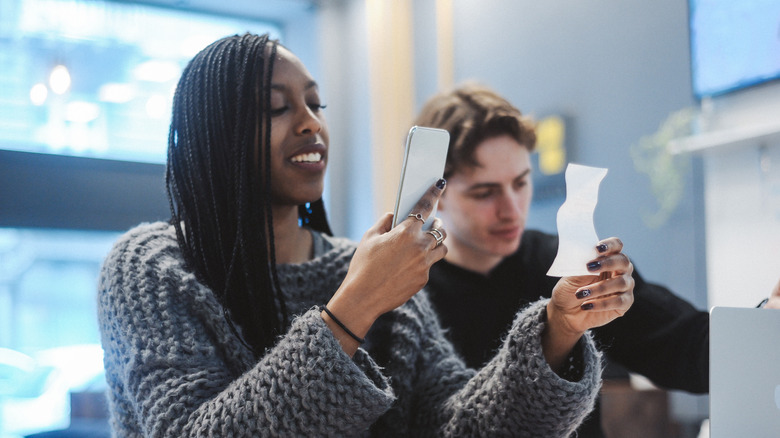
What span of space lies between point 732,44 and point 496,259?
80 centimetres

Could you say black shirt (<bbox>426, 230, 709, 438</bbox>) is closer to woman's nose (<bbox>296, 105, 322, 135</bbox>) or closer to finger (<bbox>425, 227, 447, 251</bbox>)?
finger (<bbox>425, 227, 447, 251</bbox>)

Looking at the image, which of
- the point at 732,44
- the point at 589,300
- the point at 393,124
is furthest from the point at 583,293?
the point at 393,124

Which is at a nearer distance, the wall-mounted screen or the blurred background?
the blurred background

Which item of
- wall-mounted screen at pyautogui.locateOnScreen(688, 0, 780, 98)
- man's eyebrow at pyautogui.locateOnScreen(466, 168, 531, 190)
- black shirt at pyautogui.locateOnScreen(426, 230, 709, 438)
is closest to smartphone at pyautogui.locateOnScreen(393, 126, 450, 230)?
black shirt at pyautogui.locateOnScreen(426, 230, 709, 438)

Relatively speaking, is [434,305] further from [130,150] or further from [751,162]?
[130,150]

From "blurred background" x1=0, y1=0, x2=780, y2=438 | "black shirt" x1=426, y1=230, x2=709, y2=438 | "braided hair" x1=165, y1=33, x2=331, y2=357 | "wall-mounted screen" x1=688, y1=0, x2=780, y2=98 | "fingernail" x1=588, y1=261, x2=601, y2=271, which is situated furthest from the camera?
"wall-mounted screen" x1=688, y1=0, x2=780, y2=98

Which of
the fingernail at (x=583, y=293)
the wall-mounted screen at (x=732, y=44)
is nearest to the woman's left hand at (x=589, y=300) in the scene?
the fingernail at (x=583, y=293)

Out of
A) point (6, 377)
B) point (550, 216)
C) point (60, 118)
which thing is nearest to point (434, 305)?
point (6, 377)

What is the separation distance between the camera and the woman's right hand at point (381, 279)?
0.73 m

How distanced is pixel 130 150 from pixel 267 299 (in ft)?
5.30

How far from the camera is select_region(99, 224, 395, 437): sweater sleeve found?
27.5 inches

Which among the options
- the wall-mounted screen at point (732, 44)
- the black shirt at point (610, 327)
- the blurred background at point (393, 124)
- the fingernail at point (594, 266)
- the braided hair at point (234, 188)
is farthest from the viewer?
the wall-mounted screen at point (732, 44)

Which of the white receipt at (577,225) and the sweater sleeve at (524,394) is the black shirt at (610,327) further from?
the white receipt at (577,225)

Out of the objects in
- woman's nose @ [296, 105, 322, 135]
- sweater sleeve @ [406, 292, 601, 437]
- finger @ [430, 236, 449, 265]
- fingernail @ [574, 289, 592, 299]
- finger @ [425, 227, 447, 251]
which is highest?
woman's nose @ [296, 105, 322, 135]
